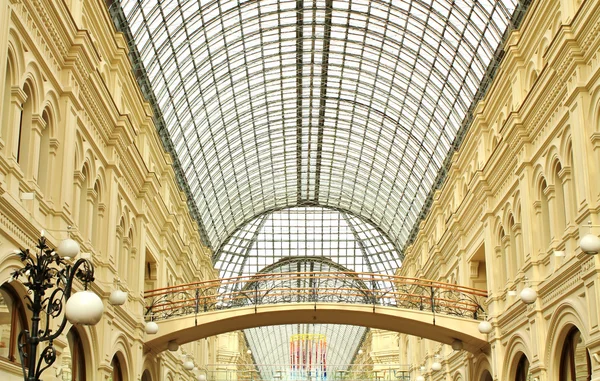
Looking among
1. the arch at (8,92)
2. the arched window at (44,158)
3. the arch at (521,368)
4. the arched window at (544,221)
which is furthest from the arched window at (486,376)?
the arch at (8,92)

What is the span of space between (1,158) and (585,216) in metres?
14.3

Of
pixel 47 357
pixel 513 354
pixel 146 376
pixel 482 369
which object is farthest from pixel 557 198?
pixel 146 376

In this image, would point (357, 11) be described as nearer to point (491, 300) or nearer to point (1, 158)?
point (491, 300)

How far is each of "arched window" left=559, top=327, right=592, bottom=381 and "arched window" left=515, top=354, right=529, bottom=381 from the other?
4298mm

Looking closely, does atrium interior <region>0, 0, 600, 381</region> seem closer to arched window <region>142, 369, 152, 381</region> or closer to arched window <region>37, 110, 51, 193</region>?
arched window <region>37, 110, 51, 193</region>

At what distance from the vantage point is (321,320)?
123 ft

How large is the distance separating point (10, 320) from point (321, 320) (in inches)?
793

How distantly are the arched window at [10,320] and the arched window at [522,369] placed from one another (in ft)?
58.5

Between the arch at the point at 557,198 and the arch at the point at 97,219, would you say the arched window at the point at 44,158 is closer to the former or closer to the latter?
the arch at the point at 97,219

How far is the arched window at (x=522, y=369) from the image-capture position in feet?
98.7

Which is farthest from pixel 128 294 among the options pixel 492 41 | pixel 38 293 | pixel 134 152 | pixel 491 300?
pixel 38 293

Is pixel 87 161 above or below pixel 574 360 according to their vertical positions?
above

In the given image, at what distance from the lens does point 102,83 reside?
26609 millimetres

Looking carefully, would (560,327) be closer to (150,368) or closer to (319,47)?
(150,368)
